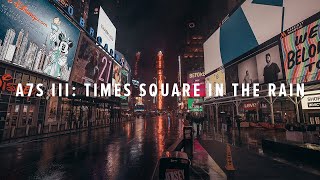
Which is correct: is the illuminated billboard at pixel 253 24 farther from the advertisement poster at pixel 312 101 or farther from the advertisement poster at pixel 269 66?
the advertisement poster at pixel 312 101

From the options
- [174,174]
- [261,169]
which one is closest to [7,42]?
[174,174]

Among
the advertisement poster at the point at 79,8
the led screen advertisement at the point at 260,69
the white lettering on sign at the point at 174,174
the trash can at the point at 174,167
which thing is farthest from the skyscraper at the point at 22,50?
the advertisement poster at the point at 79,8

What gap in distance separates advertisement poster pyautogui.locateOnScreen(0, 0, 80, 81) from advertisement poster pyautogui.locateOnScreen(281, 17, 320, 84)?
3113 cm

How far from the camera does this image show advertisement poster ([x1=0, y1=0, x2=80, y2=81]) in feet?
56.4

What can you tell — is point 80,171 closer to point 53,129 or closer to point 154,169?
point 154,169

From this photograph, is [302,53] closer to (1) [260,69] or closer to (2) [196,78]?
(1) [260,69]

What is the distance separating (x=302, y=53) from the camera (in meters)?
22.7

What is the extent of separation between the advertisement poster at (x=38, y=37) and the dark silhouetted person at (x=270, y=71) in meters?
31.9

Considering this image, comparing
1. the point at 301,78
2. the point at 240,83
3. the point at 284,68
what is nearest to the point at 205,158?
the point at 301,78

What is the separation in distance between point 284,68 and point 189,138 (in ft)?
78.3

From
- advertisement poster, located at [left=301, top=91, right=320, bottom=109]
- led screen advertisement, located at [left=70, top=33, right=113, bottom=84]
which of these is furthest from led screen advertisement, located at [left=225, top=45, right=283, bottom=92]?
led screen advertisement, located at [left=70, top=33, right=113, bottom=84]

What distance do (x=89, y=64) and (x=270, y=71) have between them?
109 ft

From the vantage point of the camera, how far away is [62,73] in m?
28.1

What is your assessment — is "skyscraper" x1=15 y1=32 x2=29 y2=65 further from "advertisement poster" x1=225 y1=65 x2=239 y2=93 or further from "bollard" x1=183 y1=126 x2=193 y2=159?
"advertisement poster" x1=225 y1=65 x2=239 y2=93
